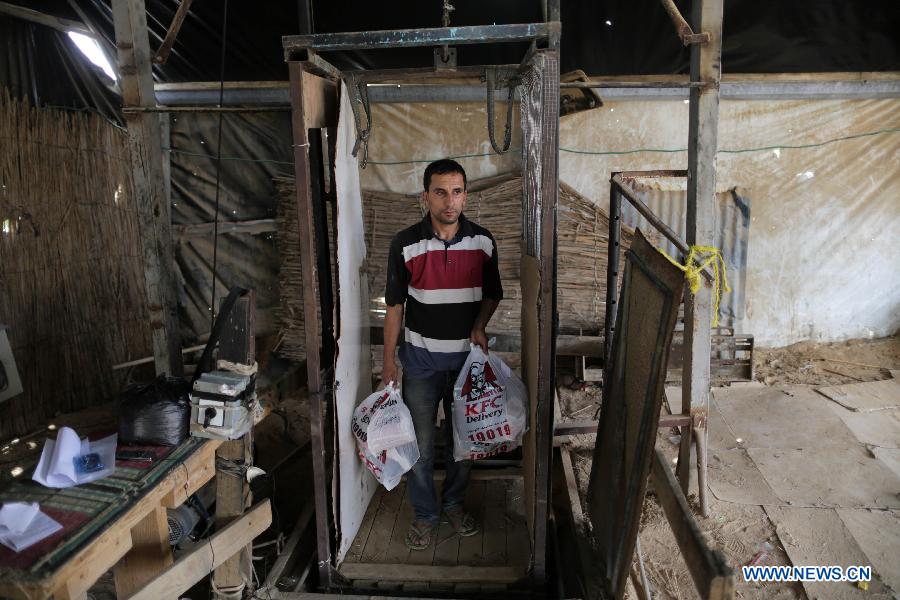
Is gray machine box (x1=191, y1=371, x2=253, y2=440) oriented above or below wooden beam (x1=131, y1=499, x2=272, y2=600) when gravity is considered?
above

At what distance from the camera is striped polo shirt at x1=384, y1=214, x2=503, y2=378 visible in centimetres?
298

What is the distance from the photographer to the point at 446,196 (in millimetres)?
2822

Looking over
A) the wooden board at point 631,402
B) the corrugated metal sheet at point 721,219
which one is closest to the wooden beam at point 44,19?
the wooden board at point 631,402

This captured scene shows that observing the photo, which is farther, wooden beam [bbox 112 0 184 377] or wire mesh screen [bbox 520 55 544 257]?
wooden beam [bbox 112 0 184 377]

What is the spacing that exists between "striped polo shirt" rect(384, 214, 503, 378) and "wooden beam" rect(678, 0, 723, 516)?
1.46m

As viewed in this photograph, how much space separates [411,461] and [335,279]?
1.03 meters

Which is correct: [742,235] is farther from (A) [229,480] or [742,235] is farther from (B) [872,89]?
(A) [229,480]

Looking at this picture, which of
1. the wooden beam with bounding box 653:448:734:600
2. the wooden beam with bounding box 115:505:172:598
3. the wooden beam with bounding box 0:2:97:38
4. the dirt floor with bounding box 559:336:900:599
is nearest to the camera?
the wooden beam with bounding box 653:448:734:600

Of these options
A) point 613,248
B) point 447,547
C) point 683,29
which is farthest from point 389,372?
point 683,29

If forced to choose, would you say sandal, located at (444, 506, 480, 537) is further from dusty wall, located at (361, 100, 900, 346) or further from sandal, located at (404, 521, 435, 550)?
dusty wall, located at (361, 100, 900, 346)

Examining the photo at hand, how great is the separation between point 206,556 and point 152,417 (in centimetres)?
60

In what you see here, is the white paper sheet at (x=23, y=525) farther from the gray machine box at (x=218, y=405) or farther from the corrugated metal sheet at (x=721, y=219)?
the corrugated metal sheet at (x=721, y=219)

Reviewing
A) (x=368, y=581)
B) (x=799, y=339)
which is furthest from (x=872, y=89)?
(x=368, y=581)

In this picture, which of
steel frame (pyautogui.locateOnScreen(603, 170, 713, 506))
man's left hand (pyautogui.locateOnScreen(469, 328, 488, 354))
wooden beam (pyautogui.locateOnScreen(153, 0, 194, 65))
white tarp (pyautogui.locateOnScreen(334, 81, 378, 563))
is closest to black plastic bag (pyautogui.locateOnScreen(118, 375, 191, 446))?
white tarp (pyautogui.locateOnScreen(334, 81, 378, 563))
